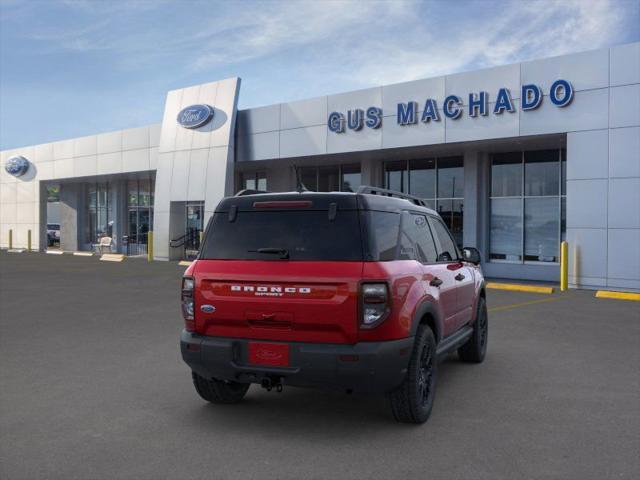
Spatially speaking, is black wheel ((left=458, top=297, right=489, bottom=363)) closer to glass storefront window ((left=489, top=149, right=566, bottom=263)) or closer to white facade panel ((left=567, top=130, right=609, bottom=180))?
white facade panel ((left=567, top=130, right=609, bottom=180))

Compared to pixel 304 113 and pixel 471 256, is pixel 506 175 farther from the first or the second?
pixel 471 256

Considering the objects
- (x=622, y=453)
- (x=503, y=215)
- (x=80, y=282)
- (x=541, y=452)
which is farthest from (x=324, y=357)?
(x=503, y=215)

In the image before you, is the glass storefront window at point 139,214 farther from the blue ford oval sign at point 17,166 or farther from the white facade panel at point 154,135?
the blue ford oval sign at point 17,166

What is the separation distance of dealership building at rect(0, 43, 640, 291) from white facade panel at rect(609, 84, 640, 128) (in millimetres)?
28

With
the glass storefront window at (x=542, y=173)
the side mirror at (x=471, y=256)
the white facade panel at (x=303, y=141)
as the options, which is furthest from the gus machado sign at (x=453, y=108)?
the side mirror at (x=471, y=256)

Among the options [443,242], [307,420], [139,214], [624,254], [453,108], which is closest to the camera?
[307,420]

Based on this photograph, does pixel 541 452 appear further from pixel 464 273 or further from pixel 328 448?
pixel 464 273

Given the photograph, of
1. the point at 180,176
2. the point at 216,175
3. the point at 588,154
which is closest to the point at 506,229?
the point at 588,154

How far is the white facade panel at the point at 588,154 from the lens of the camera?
48.7 feet

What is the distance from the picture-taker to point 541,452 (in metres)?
4.16

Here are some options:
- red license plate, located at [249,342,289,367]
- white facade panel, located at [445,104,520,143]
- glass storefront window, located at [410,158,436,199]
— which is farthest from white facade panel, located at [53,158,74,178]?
red license plate, located at [249,342,289,367]

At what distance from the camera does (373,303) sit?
424 centimetres

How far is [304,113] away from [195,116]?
575 centimetres

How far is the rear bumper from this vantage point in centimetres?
420
